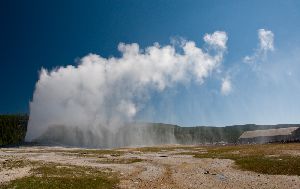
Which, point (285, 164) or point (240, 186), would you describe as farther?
point (285, 164)

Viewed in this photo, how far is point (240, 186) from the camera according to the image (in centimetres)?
4103

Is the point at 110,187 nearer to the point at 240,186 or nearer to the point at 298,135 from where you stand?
the point at 240,186

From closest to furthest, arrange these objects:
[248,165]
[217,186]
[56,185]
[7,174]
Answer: [56,185], [217,186], [7,174], [248,165]

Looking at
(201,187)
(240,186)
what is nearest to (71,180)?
(201,187)

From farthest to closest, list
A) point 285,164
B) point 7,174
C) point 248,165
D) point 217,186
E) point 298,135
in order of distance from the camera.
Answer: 1. point 298,135
2. point 248,165
3. point 285,164
4. point 7,174
5. point 217,186

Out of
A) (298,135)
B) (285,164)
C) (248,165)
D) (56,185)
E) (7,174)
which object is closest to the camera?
(56,185)

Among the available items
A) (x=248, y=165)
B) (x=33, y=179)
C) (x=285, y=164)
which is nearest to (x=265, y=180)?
(x=285, y=164)

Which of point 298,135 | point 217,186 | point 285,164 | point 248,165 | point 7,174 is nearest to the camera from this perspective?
point 217,186

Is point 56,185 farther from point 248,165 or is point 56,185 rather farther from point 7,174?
point 248,165

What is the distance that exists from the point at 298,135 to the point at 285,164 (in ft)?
459

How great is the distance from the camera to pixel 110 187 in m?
41.0

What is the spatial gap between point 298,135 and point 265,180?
15191cm

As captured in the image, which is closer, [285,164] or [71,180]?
[71,180]

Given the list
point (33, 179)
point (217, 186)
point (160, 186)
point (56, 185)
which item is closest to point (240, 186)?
point (217, 186)
